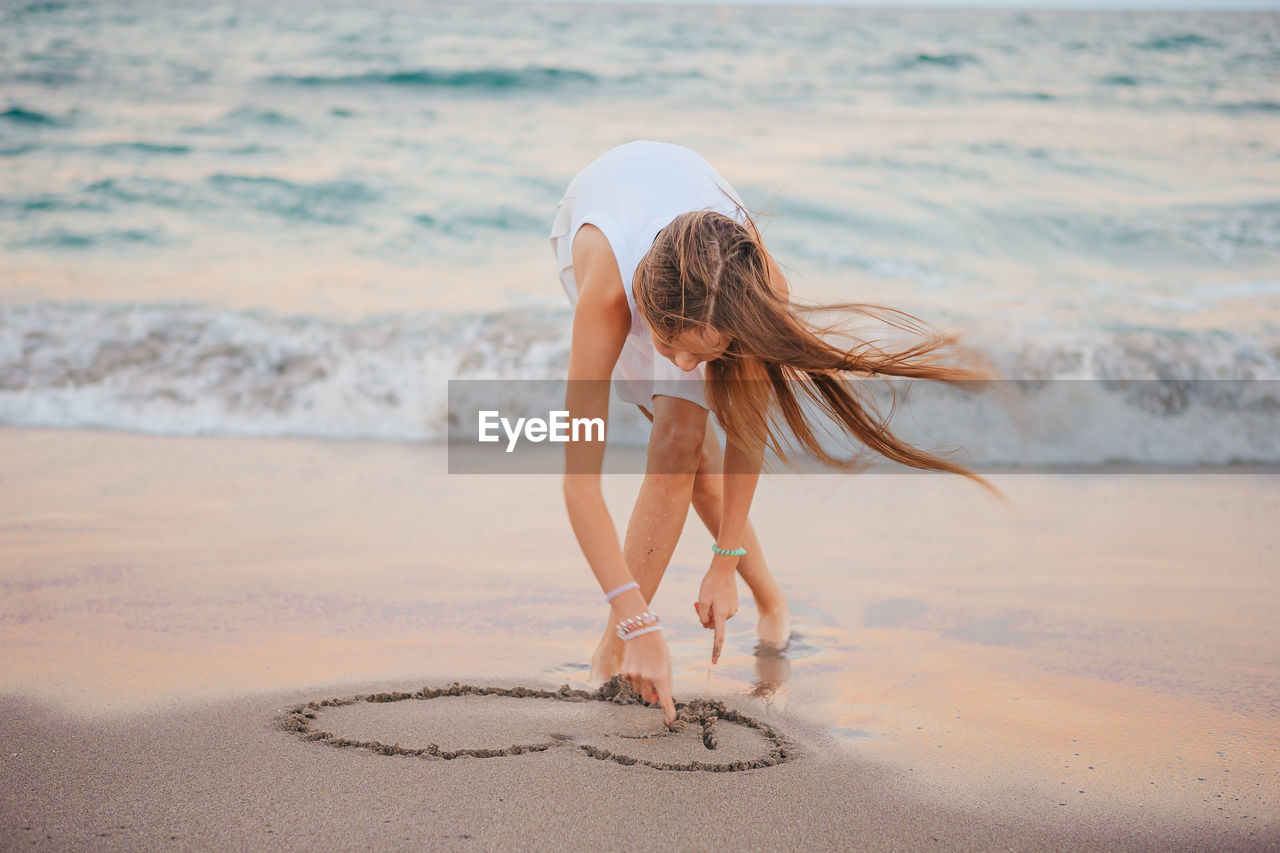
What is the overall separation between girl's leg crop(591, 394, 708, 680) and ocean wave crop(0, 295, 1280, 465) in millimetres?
2801

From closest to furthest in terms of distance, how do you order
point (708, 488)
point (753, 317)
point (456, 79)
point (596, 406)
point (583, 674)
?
point (753, 317)
point (596, 406)
point (583, 674)
point (708, 488)
point (456, 79)

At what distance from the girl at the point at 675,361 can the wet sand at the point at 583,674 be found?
11.8 inches

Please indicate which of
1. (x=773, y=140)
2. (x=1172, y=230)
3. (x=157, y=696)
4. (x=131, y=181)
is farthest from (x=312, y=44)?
(x=157, y=696)

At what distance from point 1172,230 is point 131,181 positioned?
28.8 feet

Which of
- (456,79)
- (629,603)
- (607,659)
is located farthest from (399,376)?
(456,79)

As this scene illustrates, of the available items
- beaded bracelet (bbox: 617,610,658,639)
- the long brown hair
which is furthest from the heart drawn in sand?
the long brown hair

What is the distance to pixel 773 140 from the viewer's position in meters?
9.88

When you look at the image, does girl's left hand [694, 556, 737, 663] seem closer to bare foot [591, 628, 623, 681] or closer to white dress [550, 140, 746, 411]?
bare foot [591, 628, 623, 681]

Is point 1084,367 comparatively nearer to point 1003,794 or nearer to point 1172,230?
point 1172,230

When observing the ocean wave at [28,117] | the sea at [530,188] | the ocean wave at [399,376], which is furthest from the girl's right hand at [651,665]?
the ocean wave at [28,117]

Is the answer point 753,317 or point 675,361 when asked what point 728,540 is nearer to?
point 675,361

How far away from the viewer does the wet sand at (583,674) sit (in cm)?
165

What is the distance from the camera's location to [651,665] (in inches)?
74.6

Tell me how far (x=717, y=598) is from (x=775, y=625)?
45 centimetres
